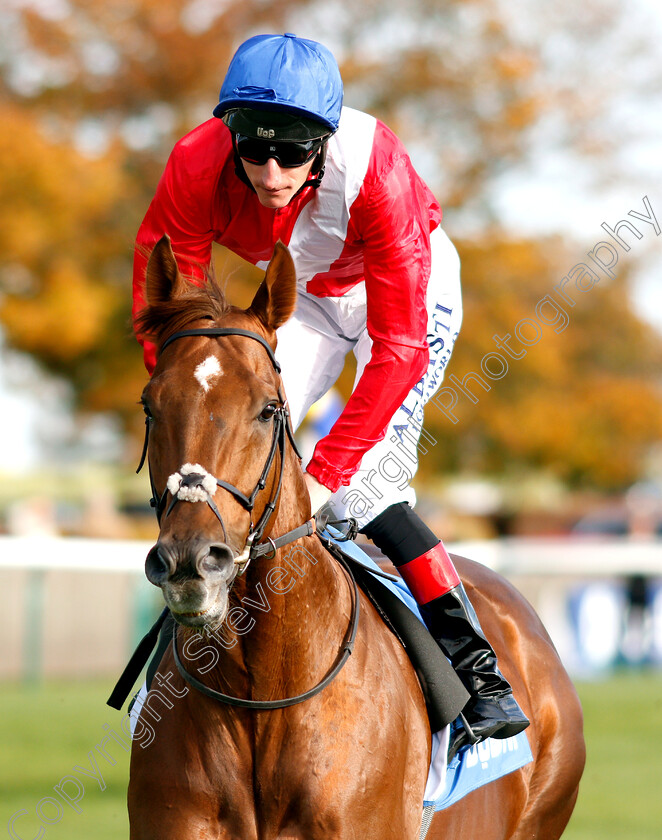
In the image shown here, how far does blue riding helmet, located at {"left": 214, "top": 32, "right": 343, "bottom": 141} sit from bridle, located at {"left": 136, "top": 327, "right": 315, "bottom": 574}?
0.61m

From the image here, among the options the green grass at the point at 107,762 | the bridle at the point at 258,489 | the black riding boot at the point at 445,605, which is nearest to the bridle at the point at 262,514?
the bridle at the point at 258,489

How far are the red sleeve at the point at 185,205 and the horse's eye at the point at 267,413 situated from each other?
2.35 ft

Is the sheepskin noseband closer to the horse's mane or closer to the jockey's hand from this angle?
the horse's mane

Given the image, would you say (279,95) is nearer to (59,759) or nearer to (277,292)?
(277,292)

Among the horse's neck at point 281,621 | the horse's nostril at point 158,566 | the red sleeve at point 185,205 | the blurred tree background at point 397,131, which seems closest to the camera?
the horse's nostril at point 158,566

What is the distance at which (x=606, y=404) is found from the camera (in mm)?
18281

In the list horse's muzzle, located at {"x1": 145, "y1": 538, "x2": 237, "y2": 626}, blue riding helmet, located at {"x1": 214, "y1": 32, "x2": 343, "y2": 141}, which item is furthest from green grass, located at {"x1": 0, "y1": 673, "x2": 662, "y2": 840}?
blue riding helmet, located at {"x1": 214, "y1": 32, "x2": 343, "y2": 141}

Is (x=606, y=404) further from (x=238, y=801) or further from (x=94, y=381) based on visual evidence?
(x=238, y=801)

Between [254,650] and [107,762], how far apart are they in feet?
18.7

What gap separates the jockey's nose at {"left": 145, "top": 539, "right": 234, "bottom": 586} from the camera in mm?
2359

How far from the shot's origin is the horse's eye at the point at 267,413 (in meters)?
2.64

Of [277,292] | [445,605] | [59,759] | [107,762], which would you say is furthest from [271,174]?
[107,762]

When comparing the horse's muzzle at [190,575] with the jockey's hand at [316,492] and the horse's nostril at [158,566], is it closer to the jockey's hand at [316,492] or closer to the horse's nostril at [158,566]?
the horse's nostril at [158,566]

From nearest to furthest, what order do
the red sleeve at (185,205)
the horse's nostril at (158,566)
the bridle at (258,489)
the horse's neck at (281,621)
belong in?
the horse's nostril at (158,566) < the bridle at (258,489) < the horse's neck at (281,621) < the red sleeve at (185,205)
